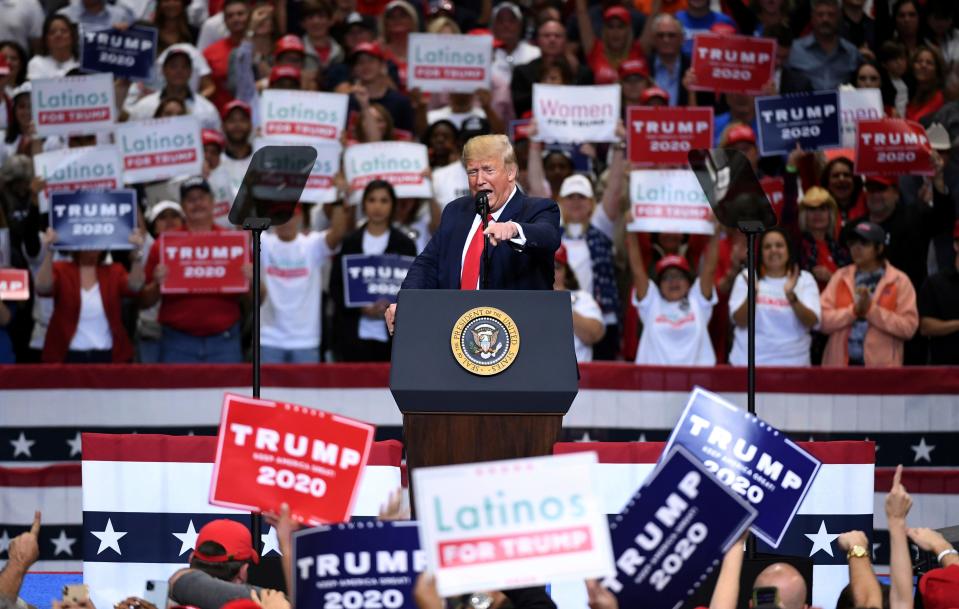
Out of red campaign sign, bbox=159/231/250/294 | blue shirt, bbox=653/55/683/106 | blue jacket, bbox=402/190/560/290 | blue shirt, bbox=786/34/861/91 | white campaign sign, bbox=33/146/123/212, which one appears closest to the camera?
blue jacket, bbox=402/190/560/290

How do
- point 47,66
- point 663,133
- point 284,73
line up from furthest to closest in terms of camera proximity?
point 47,66
point 284,73
point 663,133

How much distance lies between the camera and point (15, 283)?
1068cm

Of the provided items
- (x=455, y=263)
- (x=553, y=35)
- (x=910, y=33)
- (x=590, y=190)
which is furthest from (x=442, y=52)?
(x=455, y=263)

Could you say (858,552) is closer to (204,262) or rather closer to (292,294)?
(292,294)

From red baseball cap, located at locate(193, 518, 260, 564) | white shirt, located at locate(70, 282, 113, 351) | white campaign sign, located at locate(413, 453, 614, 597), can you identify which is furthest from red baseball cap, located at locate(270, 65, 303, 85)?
white campaign sign, located at locate(413, 453, 614, 597)

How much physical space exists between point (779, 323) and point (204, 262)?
12.1 ft

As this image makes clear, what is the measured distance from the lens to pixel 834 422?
1000 cm

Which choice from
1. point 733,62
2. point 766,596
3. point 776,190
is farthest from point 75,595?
point 733,62

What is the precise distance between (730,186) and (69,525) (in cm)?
453

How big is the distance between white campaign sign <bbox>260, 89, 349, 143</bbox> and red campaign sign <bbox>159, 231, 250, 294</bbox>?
117 centimetres

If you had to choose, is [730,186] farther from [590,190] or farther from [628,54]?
[628,54]

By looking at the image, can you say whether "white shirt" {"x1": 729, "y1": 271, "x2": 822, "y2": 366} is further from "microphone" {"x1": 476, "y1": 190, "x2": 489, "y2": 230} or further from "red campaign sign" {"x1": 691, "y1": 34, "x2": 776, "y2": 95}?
"microphone" {"x1": 476, "y1": 190, "x2": 489, "y2": 230}

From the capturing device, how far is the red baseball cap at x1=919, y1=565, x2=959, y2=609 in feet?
18.3

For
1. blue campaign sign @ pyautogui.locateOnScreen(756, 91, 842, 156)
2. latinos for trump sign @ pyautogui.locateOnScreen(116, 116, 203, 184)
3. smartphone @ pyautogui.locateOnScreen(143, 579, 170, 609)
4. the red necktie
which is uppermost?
blue campaign sign @ pyautogui.locateOnScreen(756, 91, 842, 156)
